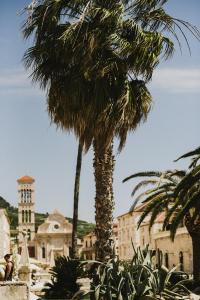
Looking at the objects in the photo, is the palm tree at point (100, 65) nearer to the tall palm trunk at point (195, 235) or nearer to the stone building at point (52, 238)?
the tall palm trunk at point (195, 235)

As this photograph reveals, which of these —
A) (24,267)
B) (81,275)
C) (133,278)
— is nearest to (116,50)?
(133,278)

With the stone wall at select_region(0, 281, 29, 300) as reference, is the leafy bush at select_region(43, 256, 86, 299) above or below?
below

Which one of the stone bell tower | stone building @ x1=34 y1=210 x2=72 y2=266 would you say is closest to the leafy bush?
stone building @ x1=34 y1=210 x2=72 y2=266

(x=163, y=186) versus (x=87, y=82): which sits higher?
(x=87, y=82)

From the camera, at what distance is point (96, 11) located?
15859mm

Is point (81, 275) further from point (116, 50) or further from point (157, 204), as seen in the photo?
point (116, 50)

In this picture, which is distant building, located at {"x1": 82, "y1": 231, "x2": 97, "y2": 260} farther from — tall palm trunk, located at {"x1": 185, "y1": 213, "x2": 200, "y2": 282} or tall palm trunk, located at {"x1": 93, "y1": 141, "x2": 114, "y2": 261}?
tall palm trunk, located at {"x1": 93, "y1": 141, "x2": 114, "y2": 261}

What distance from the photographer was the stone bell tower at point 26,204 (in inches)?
4668

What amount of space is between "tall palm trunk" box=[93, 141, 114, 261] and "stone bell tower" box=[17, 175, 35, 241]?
10265 cm

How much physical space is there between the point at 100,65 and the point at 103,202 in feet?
13.1

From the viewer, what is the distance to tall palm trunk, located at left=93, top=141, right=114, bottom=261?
15.5 meters

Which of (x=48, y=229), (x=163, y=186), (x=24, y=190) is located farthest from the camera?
(x=24, y=190)

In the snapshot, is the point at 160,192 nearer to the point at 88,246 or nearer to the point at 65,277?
the point at 65,277

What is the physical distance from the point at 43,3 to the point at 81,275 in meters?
9.49
